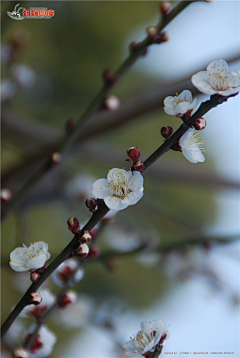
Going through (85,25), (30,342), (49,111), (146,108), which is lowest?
(30,342)

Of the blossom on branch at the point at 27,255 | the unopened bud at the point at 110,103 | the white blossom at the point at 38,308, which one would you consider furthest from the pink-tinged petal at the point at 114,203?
the unopened bud at the point at 110,103

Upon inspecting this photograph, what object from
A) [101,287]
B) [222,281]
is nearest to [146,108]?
[222,281]

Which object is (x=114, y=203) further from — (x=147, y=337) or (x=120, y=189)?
(x=147, y=337)

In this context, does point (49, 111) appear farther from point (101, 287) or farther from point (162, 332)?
point (162, 332)

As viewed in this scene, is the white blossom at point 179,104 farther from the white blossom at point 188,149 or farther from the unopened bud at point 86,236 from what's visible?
the unopened bud at point 86,236

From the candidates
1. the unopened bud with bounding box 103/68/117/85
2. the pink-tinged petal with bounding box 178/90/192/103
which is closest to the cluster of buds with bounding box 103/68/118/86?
the unopened bud with bounding box 103/68/117/85
